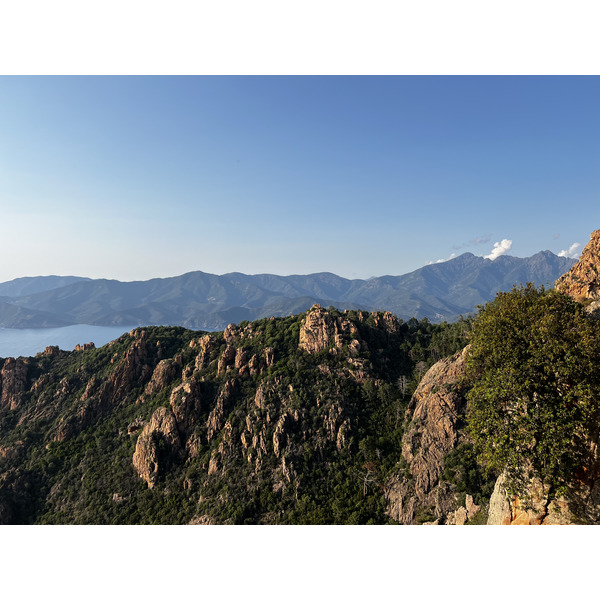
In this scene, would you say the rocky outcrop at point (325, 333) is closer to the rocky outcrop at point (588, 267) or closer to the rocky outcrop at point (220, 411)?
the rocky outcrop at point (220, 411)

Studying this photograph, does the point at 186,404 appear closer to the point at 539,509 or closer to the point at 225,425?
the point at 225,425

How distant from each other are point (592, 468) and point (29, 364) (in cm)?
11043

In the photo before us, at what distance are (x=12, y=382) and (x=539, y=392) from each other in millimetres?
106351

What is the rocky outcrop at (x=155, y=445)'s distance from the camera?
51.6m

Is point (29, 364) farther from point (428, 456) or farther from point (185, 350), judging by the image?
point (428, 456)

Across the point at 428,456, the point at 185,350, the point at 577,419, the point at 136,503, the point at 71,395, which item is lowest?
Answer: the point at 136,503

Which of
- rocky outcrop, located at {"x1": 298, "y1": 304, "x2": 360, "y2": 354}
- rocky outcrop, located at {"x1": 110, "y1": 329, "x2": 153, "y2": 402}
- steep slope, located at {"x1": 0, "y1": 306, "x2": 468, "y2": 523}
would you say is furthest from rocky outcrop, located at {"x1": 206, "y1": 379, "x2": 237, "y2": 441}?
rocky outcrop, located at {"x1": 110, "y1": 329, "x2": 153, "y2": 402}

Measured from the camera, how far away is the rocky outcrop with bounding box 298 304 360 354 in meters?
63.4

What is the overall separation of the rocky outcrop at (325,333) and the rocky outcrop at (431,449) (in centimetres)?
2304

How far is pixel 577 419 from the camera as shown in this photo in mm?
14195

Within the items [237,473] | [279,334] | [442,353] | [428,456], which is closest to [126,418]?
[237,473]

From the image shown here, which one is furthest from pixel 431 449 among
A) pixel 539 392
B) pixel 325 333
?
pixel 325 333

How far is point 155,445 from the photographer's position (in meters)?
52.8

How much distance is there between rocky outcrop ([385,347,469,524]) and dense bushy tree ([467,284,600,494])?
1891 cm
